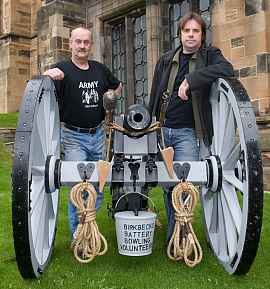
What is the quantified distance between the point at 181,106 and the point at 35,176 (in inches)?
46.4

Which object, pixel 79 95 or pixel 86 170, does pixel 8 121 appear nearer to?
pixel 79 95

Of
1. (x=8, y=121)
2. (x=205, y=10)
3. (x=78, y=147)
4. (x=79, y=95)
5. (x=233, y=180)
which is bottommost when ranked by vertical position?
(x=233, y=180)

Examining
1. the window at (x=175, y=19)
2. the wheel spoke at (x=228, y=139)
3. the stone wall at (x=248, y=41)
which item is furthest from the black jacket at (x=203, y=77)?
the window at (x=175, y=19)

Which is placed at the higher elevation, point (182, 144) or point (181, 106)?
point (181, 106)

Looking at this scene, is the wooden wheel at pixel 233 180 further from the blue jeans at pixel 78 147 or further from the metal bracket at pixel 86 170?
the blue jeans at pixel 78 147

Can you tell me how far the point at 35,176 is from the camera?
239 centimetres

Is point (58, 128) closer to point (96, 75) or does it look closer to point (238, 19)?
point (96, 75)

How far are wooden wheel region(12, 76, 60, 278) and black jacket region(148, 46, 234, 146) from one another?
0.80 meters

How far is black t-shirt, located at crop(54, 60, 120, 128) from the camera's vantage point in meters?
3.00

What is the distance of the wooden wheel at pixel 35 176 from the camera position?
1922 mm

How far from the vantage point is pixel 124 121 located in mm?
2195

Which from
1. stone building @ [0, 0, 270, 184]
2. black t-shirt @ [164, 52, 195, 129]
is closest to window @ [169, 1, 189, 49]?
stone building @ [0, 0, 270, 184]

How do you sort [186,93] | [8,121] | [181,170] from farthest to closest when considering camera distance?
[8,121] → [186,93] → [181,170]

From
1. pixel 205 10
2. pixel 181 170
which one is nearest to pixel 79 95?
pixel 181 170
